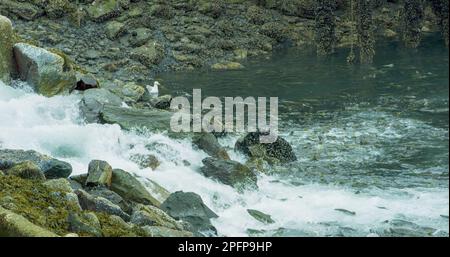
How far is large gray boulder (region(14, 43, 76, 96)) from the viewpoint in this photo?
20.8m

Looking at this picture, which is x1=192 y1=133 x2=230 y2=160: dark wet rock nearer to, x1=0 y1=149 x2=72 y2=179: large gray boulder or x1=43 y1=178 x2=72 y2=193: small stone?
x1=0 y1=149 x2=72 y2=179: large gray boulder

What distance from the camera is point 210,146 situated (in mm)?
17906

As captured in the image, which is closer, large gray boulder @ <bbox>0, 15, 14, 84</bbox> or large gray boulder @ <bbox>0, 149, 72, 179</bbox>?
large gray boulder @ <bbox>0, 149, 72, 179</bbox>

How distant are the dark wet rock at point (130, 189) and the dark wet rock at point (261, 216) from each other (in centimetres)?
219

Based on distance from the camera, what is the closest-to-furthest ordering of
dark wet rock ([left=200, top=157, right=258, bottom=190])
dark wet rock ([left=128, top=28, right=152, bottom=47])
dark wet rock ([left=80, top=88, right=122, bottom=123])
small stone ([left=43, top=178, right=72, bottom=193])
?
small stone ([left=43, top=178, right=72, bottom=193]) < dark wet rock ([left=200, top=157, right=258, bottom=190]) < dark wet rock ([left=80, top=88, right=122, bottom=123]) < dark wet rock ([left=128, top=28, right=152, bottom=47])

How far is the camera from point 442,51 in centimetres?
3806

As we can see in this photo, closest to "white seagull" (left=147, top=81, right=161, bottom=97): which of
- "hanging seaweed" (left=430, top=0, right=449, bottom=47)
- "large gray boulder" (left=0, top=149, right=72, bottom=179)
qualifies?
"large gray boulder" (left=0, top=149, right=72, bottom=179)

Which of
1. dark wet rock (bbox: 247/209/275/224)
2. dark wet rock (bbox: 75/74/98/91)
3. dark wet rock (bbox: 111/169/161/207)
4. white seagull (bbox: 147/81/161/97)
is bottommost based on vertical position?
white seagull (bbox: 147/81/161/97)

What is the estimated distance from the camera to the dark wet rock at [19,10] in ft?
128

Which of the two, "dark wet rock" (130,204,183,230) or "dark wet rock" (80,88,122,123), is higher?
"dark wet rock" (80,88,122,123)

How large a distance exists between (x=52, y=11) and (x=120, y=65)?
9004 millimetres

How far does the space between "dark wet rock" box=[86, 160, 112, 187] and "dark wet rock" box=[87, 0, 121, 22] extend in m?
30.2

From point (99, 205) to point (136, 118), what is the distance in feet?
27.3

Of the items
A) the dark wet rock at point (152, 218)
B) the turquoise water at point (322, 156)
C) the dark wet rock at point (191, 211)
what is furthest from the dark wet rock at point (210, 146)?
the dark wet rock at point (152, 218)
